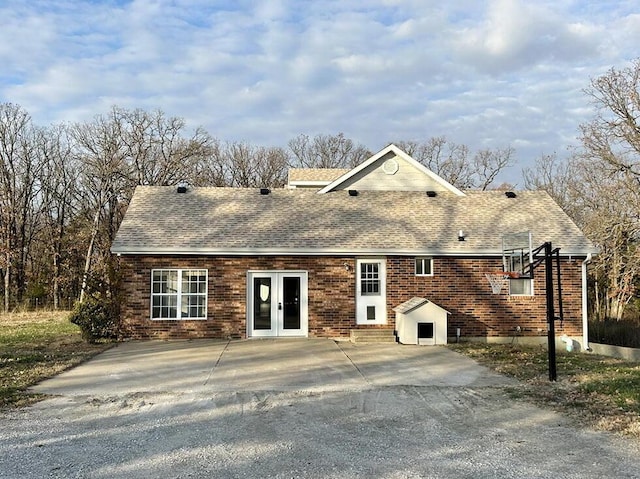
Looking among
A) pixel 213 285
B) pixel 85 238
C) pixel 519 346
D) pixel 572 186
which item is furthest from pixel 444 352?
pixel 85 238

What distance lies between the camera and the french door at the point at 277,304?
1614cm

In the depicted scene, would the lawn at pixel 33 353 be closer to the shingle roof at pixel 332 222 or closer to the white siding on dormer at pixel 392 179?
the shingle roof at pixel 332 222

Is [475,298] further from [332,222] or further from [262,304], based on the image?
[262,304]

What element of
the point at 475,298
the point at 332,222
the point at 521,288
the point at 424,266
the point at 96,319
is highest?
the point at 332,222

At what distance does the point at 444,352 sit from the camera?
1377 centimetres

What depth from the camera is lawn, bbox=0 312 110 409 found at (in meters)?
9.13

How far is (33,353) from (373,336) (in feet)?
28.3

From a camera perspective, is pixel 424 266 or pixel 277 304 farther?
pixel 424 266

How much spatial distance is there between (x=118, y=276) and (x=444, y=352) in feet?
29.9

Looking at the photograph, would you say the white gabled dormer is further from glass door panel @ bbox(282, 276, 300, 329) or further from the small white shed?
the small white shed

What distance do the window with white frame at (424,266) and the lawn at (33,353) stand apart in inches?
350

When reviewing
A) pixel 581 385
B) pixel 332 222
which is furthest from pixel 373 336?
pixel 581 385

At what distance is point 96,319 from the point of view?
15.1 metres

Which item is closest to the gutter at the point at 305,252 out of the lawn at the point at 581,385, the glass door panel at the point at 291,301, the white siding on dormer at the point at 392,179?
the glass door panel at the point at 291,301
